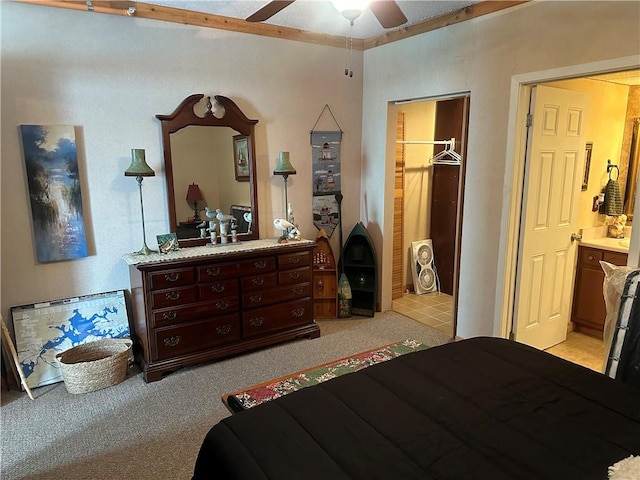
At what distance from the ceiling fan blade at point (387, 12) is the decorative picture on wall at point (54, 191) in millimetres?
2259

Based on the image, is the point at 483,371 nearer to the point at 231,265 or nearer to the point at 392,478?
the point at 392,478

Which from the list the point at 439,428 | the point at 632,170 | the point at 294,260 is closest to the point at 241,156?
the point at 294,260

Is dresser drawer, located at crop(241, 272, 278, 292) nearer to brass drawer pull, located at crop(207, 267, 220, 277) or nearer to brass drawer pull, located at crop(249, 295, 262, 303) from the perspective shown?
brass drawer pull, located at crop(249, 295, 262, 303)

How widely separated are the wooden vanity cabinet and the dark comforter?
6.95 ft

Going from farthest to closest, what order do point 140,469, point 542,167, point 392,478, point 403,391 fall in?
point 542,167, point 140,469, point 403,391, point 392,478

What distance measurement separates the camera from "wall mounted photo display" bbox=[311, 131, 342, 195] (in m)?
4.20

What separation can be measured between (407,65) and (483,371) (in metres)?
2.96

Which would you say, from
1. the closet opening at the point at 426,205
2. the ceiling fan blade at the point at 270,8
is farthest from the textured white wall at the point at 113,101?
the closet opening at the point at 426,205

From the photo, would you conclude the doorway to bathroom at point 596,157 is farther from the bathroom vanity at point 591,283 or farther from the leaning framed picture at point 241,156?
the leaning framed picture at point 241,156

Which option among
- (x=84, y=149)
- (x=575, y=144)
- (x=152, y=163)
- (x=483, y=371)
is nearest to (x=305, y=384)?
(x=483, y=371)

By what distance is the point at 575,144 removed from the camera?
3369mm

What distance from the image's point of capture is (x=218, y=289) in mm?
3275

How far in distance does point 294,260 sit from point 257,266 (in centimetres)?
35

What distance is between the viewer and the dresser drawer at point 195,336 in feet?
10.2
